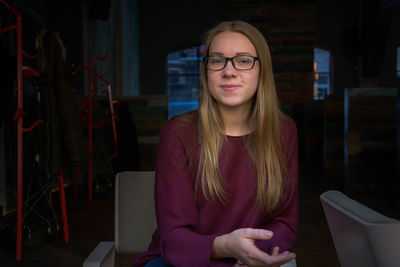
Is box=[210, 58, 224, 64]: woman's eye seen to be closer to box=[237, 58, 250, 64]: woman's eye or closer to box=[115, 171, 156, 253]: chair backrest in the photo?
box=[237, 58, 250, 64]: woman's eye

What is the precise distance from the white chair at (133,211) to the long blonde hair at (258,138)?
1.02 ft

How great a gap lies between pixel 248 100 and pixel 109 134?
3860 millimetres

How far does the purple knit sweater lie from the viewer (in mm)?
995

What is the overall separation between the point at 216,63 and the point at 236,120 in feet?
0.64

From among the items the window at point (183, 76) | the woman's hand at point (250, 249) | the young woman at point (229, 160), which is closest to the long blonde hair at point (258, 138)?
the young woman at point (229, 160)

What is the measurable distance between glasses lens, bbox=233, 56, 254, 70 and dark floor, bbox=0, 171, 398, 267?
5.65ft

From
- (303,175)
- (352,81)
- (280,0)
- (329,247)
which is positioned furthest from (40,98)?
(352,81)

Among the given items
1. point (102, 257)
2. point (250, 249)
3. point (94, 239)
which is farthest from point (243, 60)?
point (94, 239)

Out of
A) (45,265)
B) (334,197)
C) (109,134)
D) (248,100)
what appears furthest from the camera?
(109,134)

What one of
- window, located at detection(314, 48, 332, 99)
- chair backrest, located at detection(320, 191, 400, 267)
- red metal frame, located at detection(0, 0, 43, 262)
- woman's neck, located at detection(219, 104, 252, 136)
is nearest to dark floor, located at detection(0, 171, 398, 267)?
red metal frame, located at detection(0, 0, 43, 262)

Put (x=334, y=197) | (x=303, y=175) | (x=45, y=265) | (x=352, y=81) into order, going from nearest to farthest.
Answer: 1. (x=334, y=197)
2. (x=45, y=265)
3. (x=303, y=175)
4. (x=352, y=81)

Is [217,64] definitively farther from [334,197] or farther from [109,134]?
[109,134]

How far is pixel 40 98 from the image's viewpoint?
248cm

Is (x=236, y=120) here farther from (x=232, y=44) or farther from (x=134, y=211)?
(x=134, y=211)
